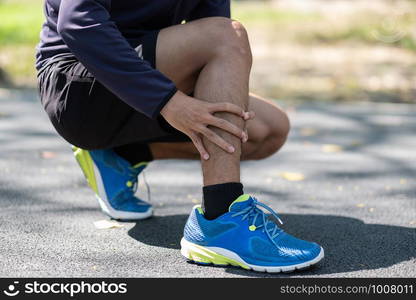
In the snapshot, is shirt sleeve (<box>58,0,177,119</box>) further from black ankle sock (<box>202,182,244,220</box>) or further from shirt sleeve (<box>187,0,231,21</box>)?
shirt sleeve (<box>187,0,231,21</box>)

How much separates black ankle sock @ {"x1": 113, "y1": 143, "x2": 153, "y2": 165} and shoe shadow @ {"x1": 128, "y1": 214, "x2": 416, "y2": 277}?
0.23 metres

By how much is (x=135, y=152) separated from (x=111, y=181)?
150 millimetres

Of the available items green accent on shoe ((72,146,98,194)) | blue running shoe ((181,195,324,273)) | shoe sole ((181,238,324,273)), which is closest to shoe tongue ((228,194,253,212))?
blue running shoe ((181,195,324,273))

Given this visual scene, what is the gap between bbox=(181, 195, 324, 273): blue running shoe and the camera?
2.13 meters

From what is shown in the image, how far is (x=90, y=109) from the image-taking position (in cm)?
241

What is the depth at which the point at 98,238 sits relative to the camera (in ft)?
8.16

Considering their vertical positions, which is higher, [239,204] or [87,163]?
[239,204]

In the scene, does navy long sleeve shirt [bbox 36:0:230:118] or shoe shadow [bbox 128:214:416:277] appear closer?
navy long sleeve shirt [bbox 36:0:230:118]

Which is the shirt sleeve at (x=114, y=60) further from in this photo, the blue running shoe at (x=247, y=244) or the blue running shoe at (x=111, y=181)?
the blue running shoe at (x=111, y=181)

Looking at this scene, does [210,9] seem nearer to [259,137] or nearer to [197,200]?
[259,137]

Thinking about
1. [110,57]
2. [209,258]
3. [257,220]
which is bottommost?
[209,258]

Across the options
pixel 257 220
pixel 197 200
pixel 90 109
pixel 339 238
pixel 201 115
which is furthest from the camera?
pixel 197 200

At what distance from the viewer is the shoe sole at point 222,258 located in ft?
6.97

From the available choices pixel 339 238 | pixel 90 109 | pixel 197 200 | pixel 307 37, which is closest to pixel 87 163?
pixel 90 109
